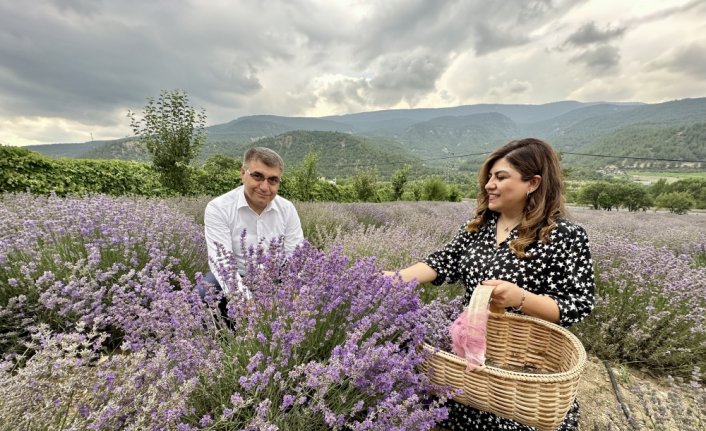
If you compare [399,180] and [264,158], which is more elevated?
[264,158]

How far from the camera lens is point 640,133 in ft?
338

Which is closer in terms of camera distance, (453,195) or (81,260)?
(81,260)

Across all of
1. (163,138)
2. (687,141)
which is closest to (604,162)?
(687,141)

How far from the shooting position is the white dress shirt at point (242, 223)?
246 centimetres

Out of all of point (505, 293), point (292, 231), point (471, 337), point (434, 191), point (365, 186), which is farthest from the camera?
point (434, 191)

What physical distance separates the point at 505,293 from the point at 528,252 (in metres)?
0.36

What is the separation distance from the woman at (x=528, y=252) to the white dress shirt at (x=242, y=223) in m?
1.24

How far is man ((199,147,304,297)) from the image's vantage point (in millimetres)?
2453

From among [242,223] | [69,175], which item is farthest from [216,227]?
[69,175]

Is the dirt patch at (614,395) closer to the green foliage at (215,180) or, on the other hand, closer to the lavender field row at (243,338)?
the lavender field row at (243,338)

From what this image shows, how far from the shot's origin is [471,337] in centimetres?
143

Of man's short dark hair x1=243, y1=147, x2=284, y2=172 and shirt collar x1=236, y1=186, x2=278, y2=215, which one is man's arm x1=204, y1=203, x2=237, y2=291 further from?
man's short dark hair x1=243, y1=147, x2=284, y2=172

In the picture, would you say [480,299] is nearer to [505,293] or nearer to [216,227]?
[505,293]

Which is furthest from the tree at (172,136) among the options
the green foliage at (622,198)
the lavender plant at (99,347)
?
the green foliage at (622,198)
